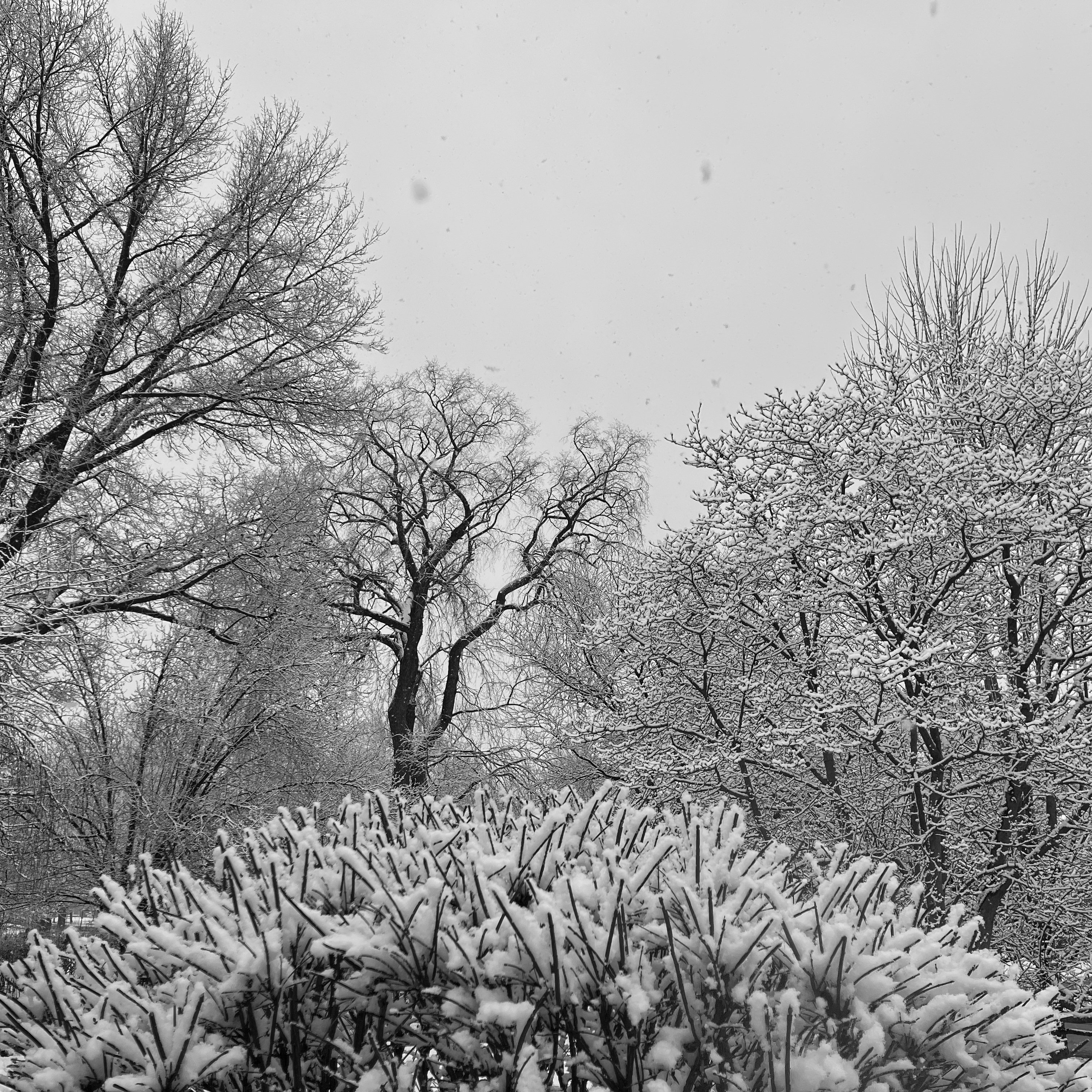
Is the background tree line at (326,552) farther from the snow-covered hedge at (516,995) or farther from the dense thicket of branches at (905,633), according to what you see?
the snow-covered hedge at (516,995)

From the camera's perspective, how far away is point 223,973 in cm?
208

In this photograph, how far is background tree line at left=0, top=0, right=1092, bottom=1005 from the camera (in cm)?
820

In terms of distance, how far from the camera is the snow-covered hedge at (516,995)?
6.62 feet

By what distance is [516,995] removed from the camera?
81.8 inches

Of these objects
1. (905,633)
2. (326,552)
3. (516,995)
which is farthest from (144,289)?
(516,995)

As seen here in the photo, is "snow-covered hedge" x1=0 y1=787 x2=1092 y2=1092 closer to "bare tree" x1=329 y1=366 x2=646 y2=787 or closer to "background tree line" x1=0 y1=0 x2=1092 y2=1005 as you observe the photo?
"background tree line" x1=0 y1=0 x2=1092 y2=1005

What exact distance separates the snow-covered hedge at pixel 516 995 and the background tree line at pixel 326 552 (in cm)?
484

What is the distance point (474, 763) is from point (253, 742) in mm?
5418

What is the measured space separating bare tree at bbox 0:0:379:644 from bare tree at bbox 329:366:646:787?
6.80 metres

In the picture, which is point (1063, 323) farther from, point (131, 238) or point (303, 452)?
point (131, 238)

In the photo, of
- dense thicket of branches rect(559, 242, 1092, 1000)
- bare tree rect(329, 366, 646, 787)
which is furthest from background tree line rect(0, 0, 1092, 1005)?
bare tree rect(329, 366, 646, 787)

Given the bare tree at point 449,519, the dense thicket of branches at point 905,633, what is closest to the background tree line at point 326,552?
the dense thicket of branches at point 905,633

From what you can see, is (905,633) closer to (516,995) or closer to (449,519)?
(516,995)

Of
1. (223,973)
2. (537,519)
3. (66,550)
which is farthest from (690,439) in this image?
(537,519)
